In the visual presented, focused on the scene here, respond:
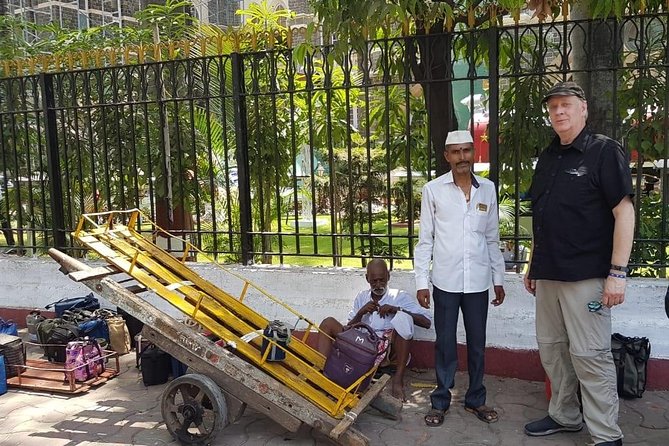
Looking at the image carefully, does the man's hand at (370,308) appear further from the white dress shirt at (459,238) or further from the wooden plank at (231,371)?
the wooden plank at (231,371)

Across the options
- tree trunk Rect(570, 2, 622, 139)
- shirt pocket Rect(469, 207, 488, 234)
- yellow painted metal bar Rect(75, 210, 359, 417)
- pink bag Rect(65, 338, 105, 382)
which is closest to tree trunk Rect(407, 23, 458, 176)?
tree trunk Rect(570, 2, 622, 139)

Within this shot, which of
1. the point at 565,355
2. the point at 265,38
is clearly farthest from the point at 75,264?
the point at 565,355

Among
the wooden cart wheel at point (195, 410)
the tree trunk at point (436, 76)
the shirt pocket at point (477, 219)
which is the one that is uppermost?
the tree trunk at point (436, 76)

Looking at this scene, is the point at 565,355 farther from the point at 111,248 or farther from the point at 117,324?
the point at 117,324

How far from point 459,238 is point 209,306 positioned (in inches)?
65.1

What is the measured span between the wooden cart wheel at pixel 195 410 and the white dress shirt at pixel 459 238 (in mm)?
1404

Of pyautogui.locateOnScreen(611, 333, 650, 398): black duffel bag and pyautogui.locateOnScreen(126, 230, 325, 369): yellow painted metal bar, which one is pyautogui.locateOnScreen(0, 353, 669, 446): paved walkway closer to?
pyautogui.locateOnScreen(611, 333, 650, 398): black duffel bag

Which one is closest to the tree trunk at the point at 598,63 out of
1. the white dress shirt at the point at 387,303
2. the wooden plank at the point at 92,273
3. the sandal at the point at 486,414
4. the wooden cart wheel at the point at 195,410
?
the white dress shirt at the point at 387,303

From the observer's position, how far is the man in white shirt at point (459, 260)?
3.74 m

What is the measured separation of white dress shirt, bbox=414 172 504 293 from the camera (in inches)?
147

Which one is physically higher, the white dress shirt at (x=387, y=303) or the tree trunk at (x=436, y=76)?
the tree trunk at (x=436, y=76)

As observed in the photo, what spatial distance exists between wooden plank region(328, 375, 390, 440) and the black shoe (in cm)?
92

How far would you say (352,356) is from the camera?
357 cm

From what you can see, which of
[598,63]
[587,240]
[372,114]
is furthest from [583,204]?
[372,114]
